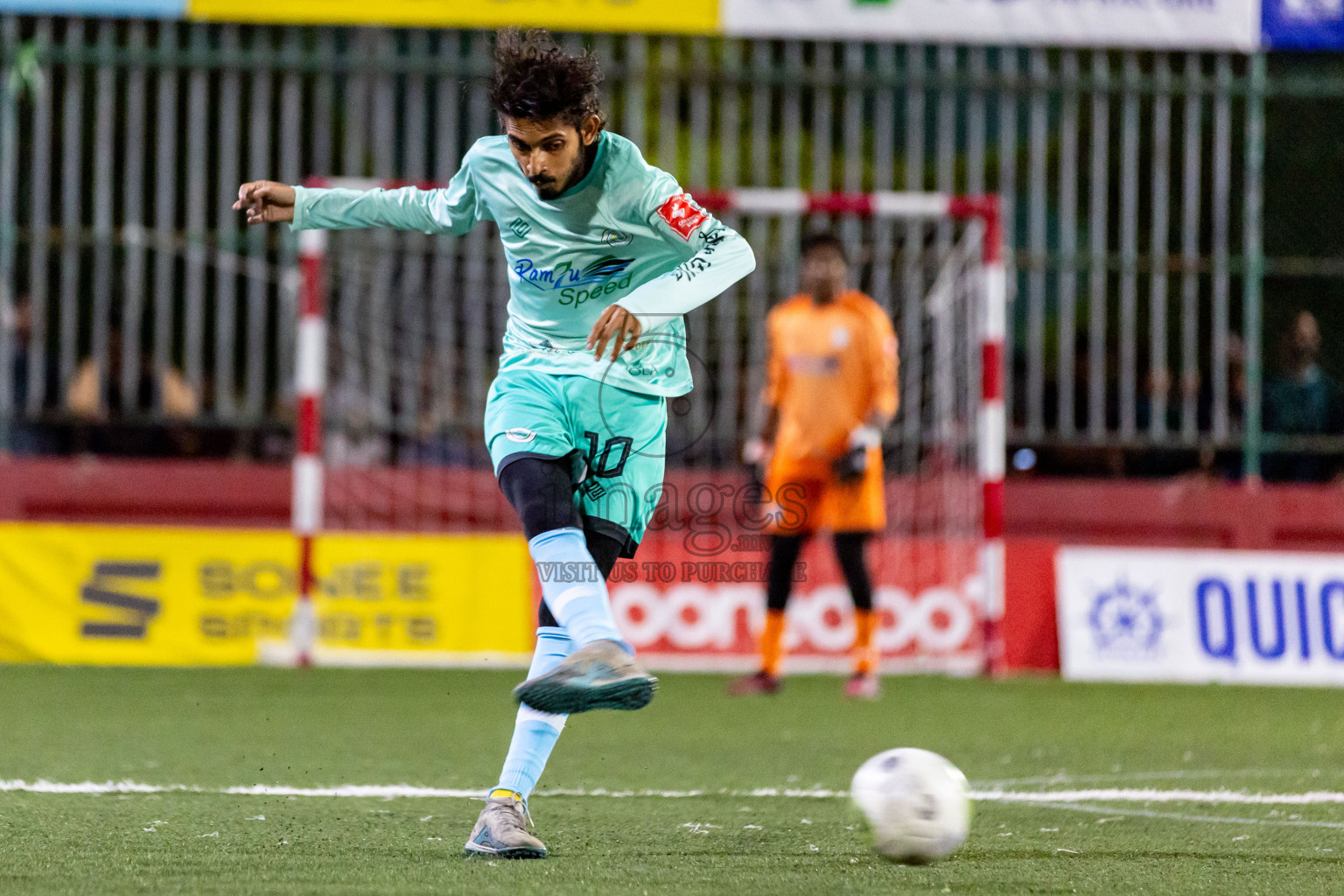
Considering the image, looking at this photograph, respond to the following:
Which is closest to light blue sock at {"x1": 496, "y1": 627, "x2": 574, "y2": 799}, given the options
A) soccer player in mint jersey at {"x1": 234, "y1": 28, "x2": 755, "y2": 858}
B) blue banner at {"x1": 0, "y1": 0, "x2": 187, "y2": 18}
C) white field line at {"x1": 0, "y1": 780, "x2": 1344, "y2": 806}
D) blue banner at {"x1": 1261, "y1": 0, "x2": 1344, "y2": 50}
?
soccer player in mint jersey at {"x1": 234, "y1": 28, "x2": 755, "y2": 858}

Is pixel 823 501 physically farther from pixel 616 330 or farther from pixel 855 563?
pixel 616 330

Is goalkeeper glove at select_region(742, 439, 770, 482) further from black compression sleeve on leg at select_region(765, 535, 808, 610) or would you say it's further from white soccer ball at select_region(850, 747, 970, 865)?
white soccer ball at select_region(850, 747, 970, 865)

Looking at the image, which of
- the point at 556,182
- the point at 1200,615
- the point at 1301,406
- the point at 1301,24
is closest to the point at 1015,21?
the point at 1301,24

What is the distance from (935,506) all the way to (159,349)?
506 cm

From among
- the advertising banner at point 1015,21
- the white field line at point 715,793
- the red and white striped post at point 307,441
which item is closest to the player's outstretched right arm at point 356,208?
the white field line at point 715,793

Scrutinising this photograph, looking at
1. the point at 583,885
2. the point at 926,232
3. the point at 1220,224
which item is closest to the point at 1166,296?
the point at 1220,224

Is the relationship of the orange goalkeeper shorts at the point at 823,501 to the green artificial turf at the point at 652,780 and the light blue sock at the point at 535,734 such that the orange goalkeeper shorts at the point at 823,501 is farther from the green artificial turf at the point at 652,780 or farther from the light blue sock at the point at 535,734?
the light blue sock at the point at 535,734

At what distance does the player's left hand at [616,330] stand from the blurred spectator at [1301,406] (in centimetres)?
850

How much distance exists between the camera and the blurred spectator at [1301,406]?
38.0ft

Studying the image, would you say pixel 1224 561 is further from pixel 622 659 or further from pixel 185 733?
pixel 622 659

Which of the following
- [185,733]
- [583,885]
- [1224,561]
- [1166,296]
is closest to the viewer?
[583,885]

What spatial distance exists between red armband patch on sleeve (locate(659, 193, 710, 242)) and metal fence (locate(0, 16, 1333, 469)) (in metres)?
6.97

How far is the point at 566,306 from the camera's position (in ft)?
15.0

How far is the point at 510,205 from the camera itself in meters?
4.55
